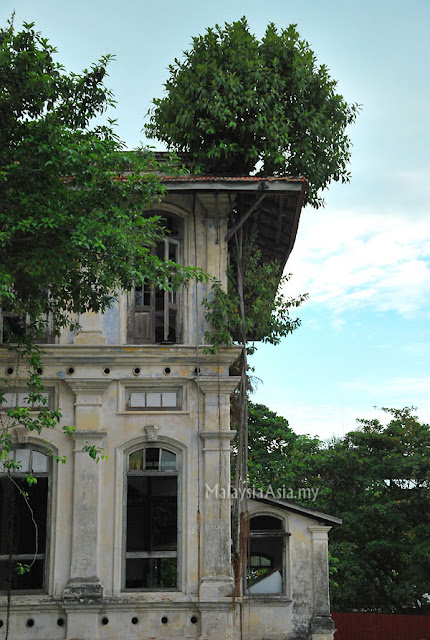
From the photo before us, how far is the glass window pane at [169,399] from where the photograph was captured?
43.8ft

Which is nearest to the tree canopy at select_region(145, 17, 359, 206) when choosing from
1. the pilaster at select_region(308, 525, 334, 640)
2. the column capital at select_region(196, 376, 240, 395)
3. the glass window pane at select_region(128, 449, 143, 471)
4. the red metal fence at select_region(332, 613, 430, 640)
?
the column capital at select_region(196, 376, 240, 395)

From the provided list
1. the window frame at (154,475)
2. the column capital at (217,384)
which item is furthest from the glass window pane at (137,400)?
the column capital at (217,384)

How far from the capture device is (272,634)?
1542 cm

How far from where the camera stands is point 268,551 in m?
17.1

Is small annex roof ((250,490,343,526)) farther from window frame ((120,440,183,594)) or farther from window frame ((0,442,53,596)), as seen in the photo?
window frame ((0,442,53,596))

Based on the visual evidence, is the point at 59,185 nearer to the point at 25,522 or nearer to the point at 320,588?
the point at 25,522

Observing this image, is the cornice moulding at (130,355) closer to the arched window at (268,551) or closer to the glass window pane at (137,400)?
the glass window pane at (137,400)

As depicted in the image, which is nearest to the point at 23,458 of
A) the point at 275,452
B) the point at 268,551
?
the point at 268,551

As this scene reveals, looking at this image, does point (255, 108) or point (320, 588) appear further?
point (320, 588)

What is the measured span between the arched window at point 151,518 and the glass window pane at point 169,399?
2.49ft

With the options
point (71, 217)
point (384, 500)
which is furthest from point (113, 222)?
point (384, 500)

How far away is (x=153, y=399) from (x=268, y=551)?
18.8 feet

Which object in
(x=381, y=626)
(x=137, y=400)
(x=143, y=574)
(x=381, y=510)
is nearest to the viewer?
(x=143, y=574)

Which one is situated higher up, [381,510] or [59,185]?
[59,185]
